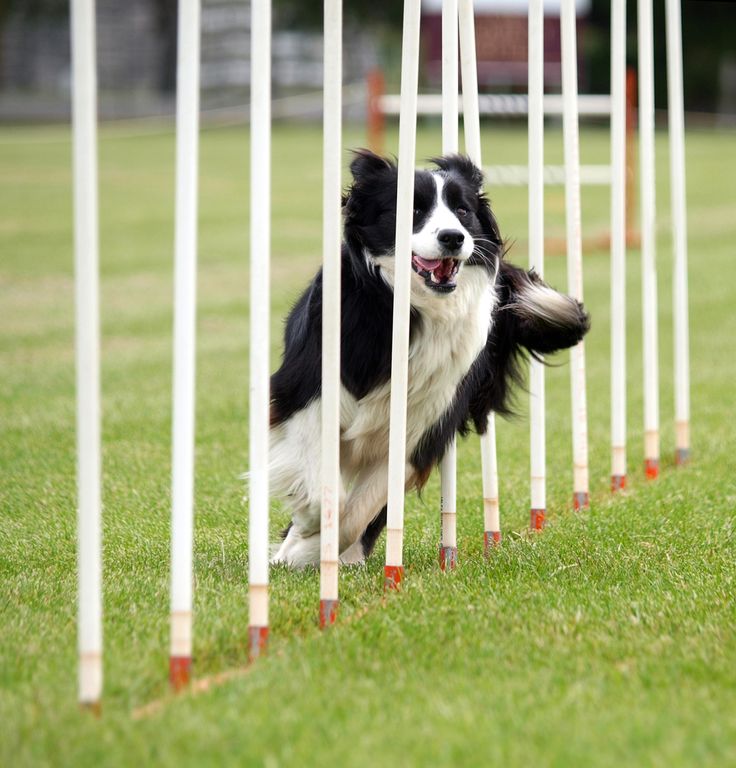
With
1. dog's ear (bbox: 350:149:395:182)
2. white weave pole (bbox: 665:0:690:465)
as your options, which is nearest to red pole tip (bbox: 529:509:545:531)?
dog's ear (bbox: 350:149:395:182)

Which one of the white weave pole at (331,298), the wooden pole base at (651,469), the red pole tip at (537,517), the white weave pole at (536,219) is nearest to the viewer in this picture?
the white weave pole at (331,298)

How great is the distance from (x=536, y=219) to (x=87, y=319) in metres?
3.00

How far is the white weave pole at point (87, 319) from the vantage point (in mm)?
3057

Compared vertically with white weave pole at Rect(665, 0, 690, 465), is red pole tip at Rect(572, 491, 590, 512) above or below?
below

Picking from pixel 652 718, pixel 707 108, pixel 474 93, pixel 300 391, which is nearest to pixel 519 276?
pixel 474 93

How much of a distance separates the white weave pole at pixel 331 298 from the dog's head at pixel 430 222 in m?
0.79

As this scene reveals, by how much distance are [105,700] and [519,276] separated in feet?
9.21

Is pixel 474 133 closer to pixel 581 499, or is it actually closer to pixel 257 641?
pixel 581 499

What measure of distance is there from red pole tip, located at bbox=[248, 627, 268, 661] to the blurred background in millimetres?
32604

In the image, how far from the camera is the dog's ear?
16.3 ft

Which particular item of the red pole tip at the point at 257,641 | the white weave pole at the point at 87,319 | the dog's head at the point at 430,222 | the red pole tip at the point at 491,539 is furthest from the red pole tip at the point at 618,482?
the white weave pole at the point at 87,319

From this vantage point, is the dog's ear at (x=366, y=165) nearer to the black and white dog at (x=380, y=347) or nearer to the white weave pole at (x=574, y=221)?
the black and white dog at (x=380, y=347)

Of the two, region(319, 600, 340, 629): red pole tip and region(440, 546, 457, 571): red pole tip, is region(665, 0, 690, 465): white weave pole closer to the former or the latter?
region(440, 546, 457, 571): red pole tip

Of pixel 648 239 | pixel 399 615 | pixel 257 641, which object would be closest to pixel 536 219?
pixel 648 239
